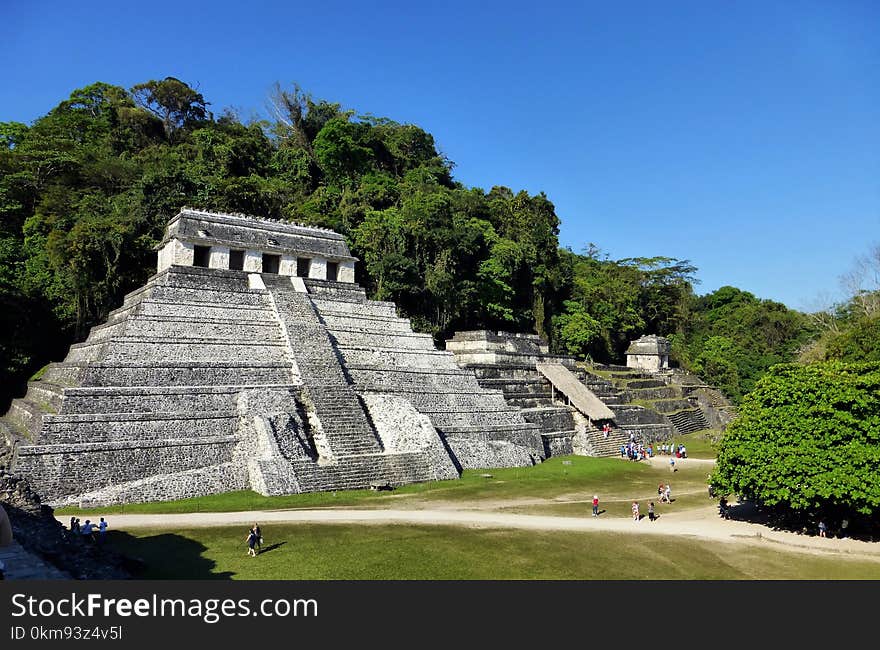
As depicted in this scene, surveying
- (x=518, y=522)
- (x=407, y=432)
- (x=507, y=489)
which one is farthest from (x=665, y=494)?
(x=407, y=432)

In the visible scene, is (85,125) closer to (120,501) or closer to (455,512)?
(120,501)

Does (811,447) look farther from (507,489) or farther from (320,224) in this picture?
(320,224)

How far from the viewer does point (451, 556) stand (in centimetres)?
1355

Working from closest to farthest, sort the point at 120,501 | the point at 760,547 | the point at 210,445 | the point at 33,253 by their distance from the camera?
the point at 760,547
the point at 120,501
the point at 210,445
the point at 33,253

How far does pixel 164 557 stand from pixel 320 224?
99.9 ft

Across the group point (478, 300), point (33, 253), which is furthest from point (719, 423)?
point (33, 253)

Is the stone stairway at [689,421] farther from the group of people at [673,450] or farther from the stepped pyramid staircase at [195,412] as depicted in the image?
the stepped pyramid staircase at [195,412]

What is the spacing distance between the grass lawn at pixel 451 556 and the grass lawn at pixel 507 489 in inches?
102

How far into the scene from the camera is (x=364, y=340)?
28.6m

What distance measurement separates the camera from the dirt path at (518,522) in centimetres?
1566

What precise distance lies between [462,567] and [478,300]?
30.6m

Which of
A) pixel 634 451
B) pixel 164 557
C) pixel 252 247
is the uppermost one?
pixel 252 247

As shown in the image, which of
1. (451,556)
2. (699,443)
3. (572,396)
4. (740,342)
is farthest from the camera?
(740,342)

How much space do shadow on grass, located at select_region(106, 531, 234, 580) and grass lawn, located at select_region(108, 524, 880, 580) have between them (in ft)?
0.07
